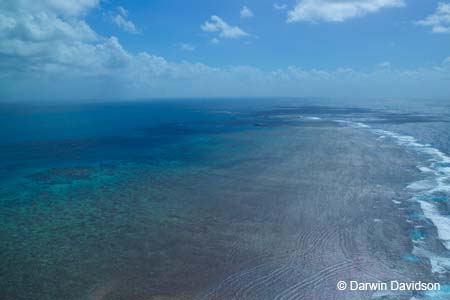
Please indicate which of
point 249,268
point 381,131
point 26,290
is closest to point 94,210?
point 26,290

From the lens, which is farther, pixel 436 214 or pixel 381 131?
pixel 381 131

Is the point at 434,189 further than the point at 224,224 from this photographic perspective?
Yes

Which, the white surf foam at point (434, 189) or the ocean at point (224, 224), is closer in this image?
the ocean at point (224, 224)

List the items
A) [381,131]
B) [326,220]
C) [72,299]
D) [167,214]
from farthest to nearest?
[381,131] → [167,214] → [326,220] → [72,299]

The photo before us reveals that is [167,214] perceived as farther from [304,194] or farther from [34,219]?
[304,194]

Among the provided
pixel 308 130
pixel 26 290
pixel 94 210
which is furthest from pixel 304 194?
pixel 308 130

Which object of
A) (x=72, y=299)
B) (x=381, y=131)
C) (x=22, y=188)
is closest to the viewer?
(x=72, y=299)

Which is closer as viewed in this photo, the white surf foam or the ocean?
the ocean

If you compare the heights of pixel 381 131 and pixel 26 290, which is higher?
pixel 381 131
